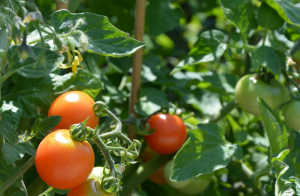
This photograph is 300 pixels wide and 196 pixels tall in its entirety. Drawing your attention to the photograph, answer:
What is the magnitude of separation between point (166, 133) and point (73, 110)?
0.30 meters

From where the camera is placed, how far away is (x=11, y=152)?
0.49 m

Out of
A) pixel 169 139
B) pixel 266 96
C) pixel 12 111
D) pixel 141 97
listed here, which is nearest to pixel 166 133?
pixel 169 139

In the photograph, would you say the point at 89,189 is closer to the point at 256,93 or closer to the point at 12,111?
the point at 12,111

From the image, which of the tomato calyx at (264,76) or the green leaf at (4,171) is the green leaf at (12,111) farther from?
the tomato calyx at (264,76)

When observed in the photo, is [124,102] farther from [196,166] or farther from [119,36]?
[119,36]

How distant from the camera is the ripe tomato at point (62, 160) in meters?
0.47

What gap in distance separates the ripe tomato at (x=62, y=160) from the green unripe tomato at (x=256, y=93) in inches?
19.0

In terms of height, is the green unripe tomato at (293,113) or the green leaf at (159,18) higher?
the green leaf at (159,18)

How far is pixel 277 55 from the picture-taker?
0.84 meters

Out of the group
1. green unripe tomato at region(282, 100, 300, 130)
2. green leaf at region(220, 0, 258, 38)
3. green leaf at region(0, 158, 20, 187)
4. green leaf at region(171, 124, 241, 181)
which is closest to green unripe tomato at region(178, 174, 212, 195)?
green leaf at region(171, 124, 241, 181)

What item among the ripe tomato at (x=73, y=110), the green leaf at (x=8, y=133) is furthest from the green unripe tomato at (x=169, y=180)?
the green leaf at (x=8, y=133)

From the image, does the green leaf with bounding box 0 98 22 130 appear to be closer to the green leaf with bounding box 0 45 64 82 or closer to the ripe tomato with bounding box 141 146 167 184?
the green leaf with bounding box 0 45 64 82

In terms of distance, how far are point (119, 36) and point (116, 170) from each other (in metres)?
0.20

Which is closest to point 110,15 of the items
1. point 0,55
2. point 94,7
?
point 94,7
